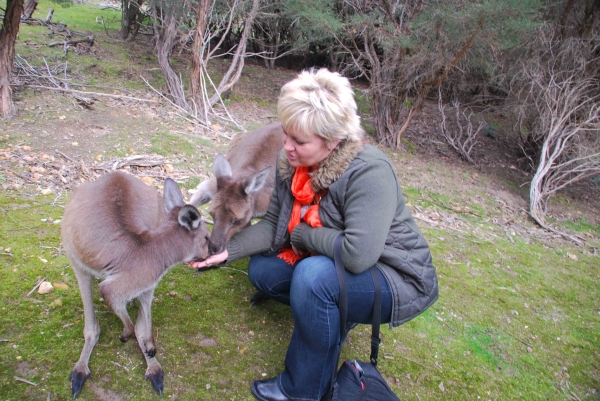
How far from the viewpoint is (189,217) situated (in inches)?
93.0

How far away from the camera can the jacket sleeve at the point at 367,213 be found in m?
2.00

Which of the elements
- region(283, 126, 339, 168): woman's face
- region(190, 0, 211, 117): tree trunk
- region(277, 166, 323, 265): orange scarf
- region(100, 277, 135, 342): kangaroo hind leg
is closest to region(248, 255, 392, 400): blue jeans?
region(277, 166, 323, 265): orange scarf

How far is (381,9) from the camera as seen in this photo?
7375 millimetres

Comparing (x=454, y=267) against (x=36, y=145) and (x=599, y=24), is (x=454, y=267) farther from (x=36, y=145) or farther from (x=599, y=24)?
(x=599, y=24)

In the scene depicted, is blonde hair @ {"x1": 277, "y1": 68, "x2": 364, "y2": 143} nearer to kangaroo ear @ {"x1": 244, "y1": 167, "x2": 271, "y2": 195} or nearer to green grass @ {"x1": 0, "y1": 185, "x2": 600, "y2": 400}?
kangaroo ear @ {"x1": 244, "y1": 167, "x2": 271, "y2": 195}

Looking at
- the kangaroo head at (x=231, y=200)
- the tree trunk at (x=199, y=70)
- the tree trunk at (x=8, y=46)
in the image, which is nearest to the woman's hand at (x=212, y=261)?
the kangaroo head at (x=231, y=200)

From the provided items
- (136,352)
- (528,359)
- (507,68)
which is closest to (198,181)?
(136,352)

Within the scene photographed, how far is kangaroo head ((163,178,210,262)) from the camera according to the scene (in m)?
2.35

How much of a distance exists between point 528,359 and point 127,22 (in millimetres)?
9963

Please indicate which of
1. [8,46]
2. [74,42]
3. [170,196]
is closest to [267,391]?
[170,196]

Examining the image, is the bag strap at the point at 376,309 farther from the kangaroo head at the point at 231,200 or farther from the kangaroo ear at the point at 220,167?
the kangaroo ear at the point at 220,167

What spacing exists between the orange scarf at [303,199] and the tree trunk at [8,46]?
433 cm

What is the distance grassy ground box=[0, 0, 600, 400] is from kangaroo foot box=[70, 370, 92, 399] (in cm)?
5

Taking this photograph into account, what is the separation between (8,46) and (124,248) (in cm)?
396
